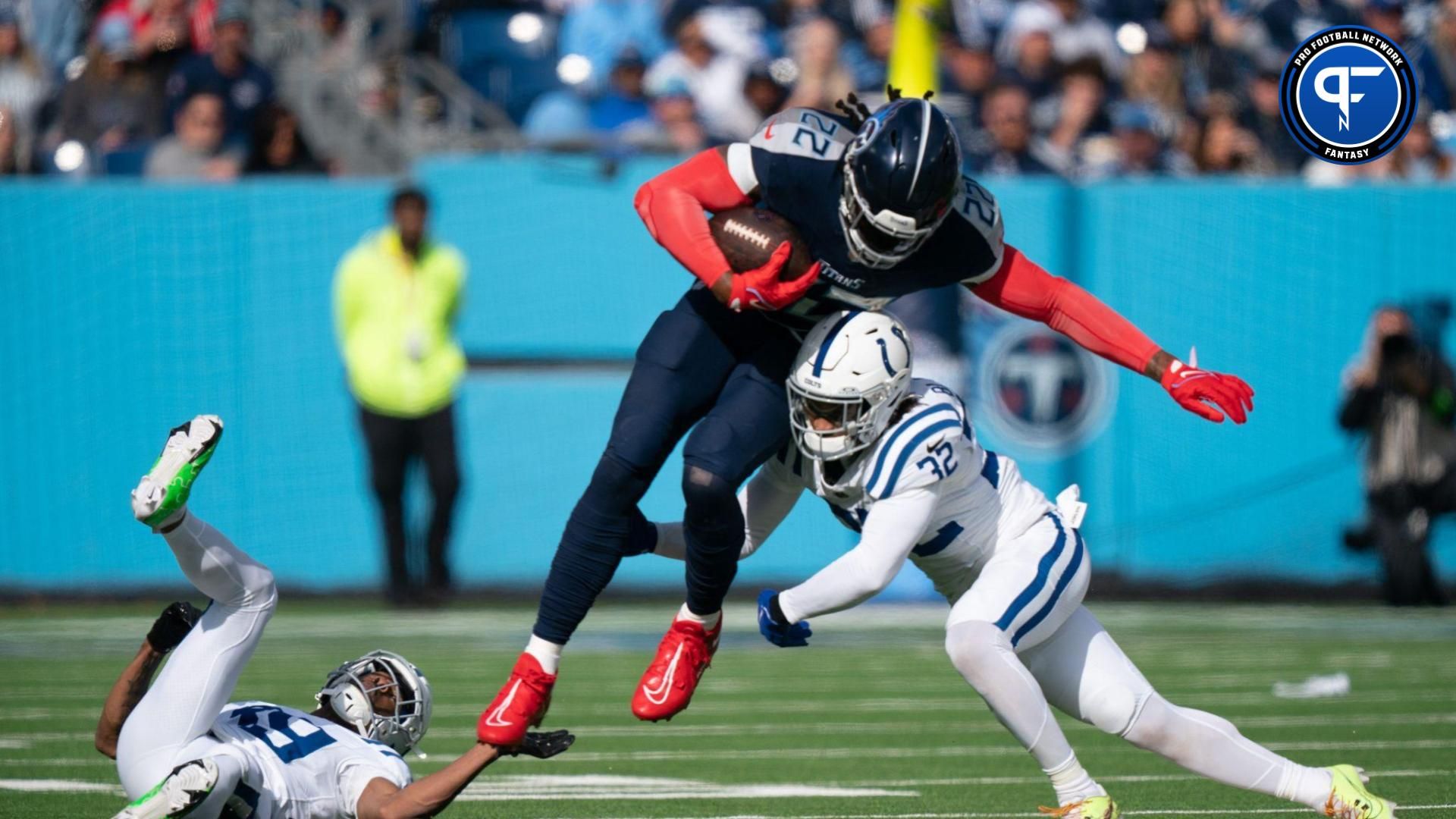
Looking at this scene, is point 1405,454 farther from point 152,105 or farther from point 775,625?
point 775,625

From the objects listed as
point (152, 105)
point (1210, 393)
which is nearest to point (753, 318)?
point (1210, 393)

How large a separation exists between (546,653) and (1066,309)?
5.68 ft

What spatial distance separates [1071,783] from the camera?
16.7 feet

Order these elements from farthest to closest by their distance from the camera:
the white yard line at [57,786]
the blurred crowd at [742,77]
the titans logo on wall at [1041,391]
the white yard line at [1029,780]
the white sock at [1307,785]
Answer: the blurred crowd at [742,77] < the titans logo on wall at [1041,391] < the white yard line at [1029,780] < the white yard line at [57,786] < the white sock at [1307,785]

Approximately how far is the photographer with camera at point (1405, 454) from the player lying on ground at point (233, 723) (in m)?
8.58

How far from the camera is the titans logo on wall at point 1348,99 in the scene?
9.16 metres

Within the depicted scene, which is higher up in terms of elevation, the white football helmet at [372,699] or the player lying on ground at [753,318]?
the player lying on ground at [753,318]

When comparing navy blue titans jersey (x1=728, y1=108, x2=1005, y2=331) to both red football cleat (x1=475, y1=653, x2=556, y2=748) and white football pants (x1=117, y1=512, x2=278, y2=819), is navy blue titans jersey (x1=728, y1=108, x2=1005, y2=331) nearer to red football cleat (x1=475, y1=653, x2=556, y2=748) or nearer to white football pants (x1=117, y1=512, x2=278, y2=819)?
red football cleat (x1=475, y1=653, x2=556, y2=748)

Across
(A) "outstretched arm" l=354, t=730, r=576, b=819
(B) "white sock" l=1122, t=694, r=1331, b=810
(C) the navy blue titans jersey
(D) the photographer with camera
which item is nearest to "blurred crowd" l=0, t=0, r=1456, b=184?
(D) the photographer with camera

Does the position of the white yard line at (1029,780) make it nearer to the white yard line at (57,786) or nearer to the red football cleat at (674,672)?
the red football cleat at (674,672)

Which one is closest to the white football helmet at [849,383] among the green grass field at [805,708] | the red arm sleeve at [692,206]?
the red arm sleeve at [692,206]

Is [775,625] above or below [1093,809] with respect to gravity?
above

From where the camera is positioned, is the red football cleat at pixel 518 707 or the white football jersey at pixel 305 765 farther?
the red football cleat at pixel 518 707

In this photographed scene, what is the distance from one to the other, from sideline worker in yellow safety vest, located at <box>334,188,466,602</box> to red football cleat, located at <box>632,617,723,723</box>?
22.7 feet
